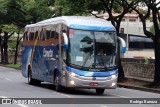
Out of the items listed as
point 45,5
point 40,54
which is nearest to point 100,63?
point 40,54

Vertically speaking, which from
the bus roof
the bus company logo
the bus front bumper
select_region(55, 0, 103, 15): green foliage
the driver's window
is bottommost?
the bus front bumper

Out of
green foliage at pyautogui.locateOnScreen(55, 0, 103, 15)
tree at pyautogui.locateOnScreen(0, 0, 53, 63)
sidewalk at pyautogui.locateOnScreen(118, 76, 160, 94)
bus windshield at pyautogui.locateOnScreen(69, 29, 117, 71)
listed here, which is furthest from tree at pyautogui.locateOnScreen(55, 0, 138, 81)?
tree at pyautogui.locateOnScreen(0, 0, 53, 63)

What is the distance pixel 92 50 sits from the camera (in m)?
21.3

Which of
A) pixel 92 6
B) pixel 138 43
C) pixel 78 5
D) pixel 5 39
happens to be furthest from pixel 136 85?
pixel 138 43

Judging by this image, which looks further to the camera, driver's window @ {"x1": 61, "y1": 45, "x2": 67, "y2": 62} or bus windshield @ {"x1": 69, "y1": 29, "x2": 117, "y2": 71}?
driver's window @ {"x1": 61, "y1": 45, "x2": 67, "y2": 62}

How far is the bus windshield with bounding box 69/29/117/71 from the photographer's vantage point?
21.2m

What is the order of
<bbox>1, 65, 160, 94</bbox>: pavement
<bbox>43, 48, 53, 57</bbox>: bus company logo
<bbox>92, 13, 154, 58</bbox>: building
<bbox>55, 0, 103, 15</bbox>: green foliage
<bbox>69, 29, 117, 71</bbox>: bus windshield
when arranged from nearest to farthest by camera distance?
<bbox>69, 29, 117, 71</bbox>: bus windshield, <bbox>43, 48, 53, 57</bbox>: bus company logo, <bbox>1, 65, 160, 94</bbox>: pavement, <bbox>55, 0, 103, 15</bbox>: green foliage, <bbox>92, 13, 154, 58</bbox>: building

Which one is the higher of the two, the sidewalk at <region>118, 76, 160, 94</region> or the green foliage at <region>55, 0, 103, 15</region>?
the green foliage at <region>55, 0, 103, 15</region>

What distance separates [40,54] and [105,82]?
5.78 metres

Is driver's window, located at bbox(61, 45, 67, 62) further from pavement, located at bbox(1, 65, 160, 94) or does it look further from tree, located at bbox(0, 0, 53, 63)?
tree, located at bbox(0, 0, 53, 63)

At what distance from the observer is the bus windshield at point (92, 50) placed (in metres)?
21.2

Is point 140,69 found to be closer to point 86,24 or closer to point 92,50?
point 86,24

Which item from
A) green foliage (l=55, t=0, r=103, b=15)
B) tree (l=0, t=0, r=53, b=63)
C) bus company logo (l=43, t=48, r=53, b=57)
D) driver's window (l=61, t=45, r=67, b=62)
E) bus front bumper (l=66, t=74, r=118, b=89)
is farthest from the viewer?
tree (l=0, t=0, r=53, b=63)

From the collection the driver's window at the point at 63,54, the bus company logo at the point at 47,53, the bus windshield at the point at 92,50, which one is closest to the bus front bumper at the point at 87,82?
the bus windshield at the point at 92,50
